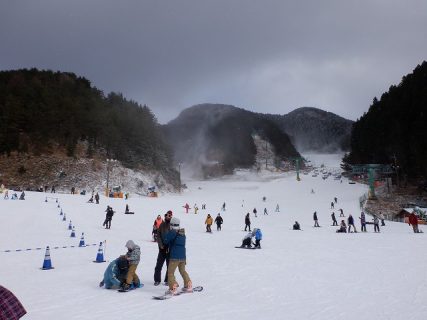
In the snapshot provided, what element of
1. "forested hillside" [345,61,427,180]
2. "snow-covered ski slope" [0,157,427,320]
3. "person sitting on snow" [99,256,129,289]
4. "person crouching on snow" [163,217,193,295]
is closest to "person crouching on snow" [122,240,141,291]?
"person sitting on snow" [99,256,129,289]

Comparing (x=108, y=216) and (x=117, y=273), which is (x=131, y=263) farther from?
(x=108, y=216)

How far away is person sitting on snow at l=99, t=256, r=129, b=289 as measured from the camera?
30.0ft

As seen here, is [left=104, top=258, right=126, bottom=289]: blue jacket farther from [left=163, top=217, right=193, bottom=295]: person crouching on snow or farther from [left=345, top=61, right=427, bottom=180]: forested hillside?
[left=345, top=61, right=427, bottom=180]: forested hillside

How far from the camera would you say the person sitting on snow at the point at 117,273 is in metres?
9.15

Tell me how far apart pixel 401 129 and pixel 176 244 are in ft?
269

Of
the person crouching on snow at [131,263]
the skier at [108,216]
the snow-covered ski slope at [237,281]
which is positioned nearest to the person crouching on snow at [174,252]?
the snow-covered ski slope at [237,281]

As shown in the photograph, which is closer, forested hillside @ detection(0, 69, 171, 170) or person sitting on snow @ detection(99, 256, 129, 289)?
person sitting on snow @ detection(99, 256, 129, 289)

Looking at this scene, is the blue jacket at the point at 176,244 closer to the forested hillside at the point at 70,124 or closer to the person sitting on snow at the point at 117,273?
the person sitting on snow at the point at 117,273

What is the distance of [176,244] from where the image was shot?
8.34 metres

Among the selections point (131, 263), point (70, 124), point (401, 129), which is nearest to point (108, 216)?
point (131, 263)

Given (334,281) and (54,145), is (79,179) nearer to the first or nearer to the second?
(54,145)

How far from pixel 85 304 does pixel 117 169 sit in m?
71.9

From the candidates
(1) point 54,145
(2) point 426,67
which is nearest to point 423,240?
(1) point 54,145

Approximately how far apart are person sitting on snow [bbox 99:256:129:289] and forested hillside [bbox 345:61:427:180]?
69.5 m
